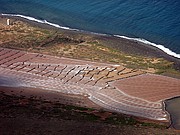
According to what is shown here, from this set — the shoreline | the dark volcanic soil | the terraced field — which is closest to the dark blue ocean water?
the shoreline

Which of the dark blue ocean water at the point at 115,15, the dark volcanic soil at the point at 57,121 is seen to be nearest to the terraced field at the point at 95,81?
the dark volcanic soil at the point at 57,121

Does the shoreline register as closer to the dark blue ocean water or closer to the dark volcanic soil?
the dark blue ocean water

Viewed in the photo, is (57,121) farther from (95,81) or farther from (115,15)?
(115,15)

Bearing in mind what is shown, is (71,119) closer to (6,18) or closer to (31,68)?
(31,68)

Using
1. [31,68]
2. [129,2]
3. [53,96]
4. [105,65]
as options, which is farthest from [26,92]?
[129,2]

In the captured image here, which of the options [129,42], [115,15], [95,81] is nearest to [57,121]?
[95,81]

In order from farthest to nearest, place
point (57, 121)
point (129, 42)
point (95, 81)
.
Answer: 1. point (129, 42)
2. point (95, 81)
3. point (57, 121)
